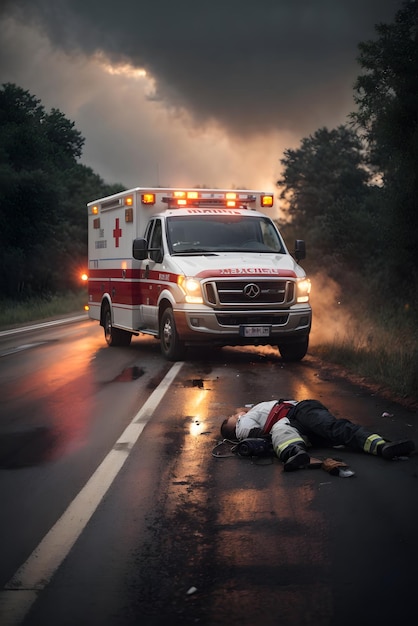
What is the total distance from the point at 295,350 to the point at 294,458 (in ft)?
26.2

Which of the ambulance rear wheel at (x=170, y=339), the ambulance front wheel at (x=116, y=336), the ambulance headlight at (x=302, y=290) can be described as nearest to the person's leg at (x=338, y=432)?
the ambulance rear wheel at (x=170, y=339)

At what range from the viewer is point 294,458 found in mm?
6312

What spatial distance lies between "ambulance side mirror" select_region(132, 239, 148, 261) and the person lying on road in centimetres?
762

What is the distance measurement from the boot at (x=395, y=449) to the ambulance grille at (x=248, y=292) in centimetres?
699

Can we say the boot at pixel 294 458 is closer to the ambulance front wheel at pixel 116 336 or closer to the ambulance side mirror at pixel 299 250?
the ambulance side mirror at pixel 299 250

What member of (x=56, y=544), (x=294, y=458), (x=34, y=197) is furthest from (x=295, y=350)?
(x=34, y=197)

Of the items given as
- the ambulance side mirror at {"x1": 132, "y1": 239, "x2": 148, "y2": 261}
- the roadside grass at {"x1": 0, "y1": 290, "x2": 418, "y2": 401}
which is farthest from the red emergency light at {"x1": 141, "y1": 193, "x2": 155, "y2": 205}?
the roadside grass at {"x1": 0, "y1": 290, "x2": 418, "y2": 401}

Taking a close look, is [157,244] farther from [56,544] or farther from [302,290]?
[56,544]

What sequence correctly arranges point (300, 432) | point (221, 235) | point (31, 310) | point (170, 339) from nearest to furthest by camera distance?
point (300, 432)
point (170, 339)
point (221, 235)
point (31, 310)

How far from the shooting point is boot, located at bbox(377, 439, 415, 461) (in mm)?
6605

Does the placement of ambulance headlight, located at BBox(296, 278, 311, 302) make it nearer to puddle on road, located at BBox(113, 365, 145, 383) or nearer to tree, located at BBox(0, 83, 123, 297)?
puddle on road, located at BBox(113, 365, 145, 383)

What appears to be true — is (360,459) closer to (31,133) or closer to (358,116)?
(358,116)

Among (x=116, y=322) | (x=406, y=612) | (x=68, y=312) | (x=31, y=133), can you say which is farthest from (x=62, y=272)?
(x=406, y=612)

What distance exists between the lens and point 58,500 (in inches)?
219
